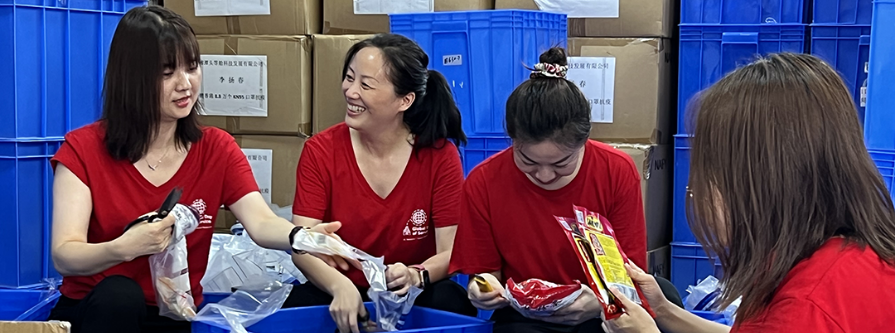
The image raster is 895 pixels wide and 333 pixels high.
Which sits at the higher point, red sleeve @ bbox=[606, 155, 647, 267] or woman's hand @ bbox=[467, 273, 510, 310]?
red sleeve @ bbox=[606, 155, 647, 267]

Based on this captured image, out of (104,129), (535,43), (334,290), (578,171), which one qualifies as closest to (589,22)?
(535,43)

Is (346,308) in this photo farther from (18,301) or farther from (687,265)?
(687,265)

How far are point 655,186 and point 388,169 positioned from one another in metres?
1.13

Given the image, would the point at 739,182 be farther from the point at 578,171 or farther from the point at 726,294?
the point at 578,171

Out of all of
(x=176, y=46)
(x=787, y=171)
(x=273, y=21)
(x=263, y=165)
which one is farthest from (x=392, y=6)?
(x=787, y=171)

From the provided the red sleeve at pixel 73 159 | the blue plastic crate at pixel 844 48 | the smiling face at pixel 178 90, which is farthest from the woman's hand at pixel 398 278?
the blue plastic crate at pixel 844 48

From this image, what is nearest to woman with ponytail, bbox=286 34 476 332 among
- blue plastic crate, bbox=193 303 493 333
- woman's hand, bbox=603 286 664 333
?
blue plastic crate, bbox=193 303 493 333

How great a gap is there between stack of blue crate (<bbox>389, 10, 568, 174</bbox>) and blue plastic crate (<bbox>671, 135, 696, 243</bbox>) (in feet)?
2.19

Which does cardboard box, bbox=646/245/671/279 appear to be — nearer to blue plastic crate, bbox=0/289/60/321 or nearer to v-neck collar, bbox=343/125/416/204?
v-neck collar, bbox=343/125/416/204

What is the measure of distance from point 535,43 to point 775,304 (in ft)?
5.44

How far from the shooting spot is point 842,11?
2930mm

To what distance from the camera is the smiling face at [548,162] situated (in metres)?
2.00

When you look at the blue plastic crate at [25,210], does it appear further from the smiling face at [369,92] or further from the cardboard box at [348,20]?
the cardboard box at [348,20]

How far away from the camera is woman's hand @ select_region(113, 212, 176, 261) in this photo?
200 centimetres
